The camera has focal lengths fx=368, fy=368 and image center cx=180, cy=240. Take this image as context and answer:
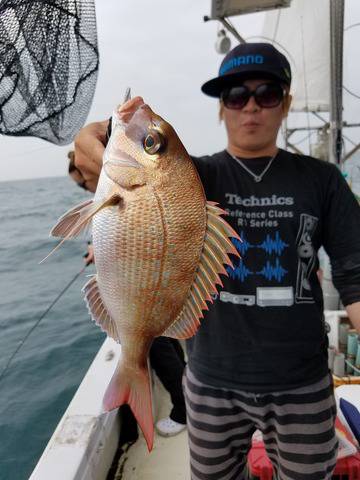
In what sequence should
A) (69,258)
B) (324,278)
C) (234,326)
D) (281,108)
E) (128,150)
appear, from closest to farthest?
(128,150) → (234,326) → (281,108) → (324,278) → (69,258)

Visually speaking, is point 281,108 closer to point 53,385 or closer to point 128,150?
point 128,150

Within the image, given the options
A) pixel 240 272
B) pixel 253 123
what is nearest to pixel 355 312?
pixel 240 272

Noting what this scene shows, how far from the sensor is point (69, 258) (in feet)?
43.9

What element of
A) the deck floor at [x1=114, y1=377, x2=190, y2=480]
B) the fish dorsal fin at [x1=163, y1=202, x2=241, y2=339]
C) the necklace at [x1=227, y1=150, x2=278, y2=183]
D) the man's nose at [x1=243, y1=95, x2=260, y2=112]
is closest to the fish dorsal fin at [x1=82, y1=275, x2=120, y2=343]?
the fish dorsal fin at [x1=163, y1=202, x2=241, y2=339]

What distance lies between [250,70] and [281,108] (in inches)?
8.9

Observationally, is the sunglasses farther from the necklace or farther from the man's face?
the necklace

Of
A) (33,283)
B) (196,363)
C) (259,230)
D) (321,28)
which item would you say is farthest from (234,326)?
(33,283)

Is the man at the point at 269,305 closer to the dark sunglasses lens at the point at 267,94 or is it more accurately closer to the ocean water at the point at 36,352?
the dark sunglasses lens at the point at 267,94

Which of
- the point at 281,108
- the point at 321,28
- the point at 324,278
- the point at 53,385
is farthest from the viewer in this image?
the point at 321,28

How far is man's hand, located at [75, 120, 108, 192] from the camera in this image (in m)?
1.37

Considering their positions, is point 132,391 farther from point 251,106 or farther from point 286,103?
point 286,103

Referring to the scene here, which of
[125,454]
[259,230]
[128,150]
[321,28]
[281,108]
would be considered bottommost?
[125,454]

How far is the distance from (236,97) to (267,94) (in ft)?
0.45

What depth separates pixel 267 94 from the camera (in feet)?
5.43
